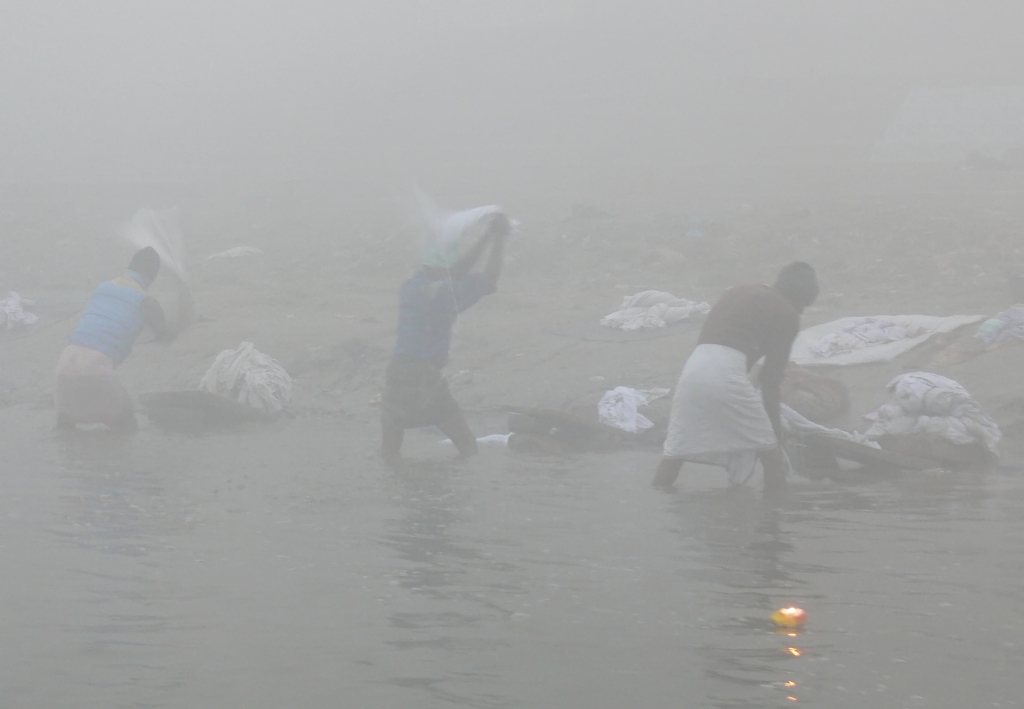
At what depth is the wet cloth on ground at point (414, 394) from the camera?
21.2 feet

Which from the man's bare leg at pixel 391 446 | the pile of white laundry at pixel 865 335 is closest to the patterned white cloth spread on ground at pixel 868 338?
the pile of white laundry at pixel 865 335

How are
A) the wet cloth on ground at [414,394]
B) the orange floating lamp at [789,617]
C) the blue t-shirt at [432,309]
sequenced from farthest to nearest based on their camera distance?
1. the wet cloth on ground at [414,394]
2. the blue t-shirt at [432,309]
3. the orange floating lamp at [789,617]

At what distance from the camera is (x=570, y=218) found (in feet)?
51.7

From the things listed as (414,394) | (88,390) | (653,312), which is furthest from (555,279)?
(414,394)

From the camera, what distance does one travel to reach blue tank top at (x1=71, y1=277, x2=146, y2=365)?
24.9 ft

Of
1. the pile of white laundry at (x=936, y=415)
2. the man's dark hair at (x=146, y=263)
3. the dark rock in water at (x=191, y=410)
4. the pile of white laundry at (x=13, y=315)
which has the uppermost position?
the man's dark hair at (x=146, y=263)

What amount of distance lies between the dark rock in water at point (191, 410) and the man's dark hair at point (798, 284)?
182 inches

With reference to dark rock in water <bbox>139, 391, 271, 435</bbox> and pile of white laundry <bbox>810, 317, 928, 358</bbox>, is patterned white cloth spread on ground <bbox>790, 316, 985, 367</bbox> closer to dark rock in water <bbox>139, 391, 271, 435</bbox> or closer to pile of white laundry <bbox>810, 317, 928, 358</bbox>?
pile of white laundry <bbox>810, 317, 928, 358</bbox>

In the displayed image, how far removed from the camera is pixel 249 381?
357 inches

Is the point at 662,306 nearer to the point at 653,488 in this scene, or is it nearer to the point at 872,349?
the point at 872,349

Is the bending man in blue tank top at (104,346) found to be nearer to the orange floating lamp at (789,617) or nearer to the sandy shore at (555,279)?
the sandy shore at (555,279)

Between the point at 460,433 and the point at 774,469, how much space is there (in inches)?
76.7

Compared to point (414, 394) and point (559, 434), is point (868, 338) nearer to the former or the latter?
point (559, 434)

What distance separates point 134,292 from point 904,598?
5523 mm
